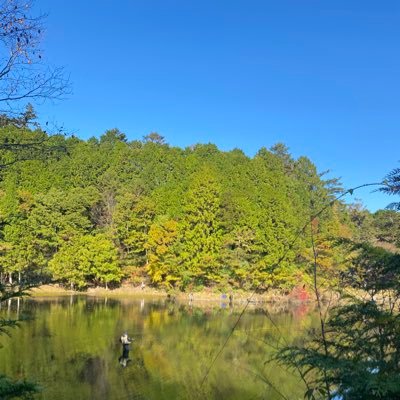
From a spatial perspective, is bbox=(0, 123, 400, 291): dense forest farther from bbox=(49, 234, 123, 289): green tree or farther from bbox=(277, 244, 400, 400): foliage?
bbox=(277, 244, 400, 400): foliage

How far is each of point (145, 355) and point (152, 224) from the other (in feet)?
61.9

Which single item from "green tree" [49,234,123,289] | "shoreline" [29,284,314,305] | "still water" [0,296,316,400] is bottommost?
"still water" [0,296,316,400]

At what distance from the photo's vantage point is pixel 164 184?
124ft

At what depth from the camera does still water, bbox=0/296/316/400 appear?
10.3m

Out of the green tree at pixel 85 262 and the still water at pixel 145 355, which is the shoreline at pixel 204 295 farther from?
the still water at pixel 145 355

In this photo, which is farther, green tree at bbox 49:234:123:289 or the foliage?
green tree at bbox 49:234:123:289

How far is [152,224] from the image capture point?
3228 cm

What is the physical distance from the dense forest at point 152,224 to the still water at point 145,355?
701 centimetres

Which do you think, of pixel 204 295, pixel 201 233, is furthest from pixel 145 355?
pixel 201 233

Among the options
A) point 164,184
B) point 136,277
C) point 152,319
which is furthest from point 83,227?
point 152,319

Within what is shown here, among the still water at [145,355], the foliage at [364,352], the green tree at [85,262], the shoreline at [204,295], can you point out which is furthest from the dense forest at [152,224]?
the foliage at [364,352]

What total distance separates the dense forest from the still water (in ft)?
23.0

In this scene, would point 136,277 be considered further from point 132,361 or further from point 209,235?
point 132,361

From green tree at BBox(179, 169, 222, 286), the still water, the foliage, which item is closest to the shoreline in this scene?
green tree at BBox(179, 169, 222, 286)
